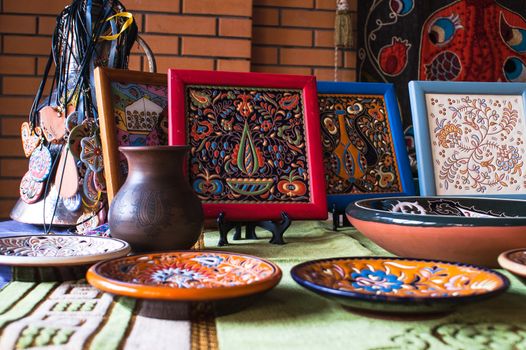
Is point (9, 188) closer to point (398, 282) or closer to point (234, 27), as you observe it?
point (234, 27)

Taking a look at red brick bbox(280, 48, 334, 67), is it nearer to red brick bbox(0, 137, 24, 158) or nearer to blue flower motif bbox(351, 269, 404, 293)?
red brick bbox(0, 137, 24, 158)

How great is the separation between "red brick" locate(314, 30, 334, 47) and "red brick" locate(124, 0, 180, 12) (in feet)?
1.77

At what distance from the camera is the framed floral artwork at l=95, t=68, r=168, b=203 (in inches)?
37.0

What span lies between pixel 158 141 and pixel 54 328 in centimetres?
59

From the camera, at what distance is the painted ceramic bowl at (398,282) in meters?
0.47

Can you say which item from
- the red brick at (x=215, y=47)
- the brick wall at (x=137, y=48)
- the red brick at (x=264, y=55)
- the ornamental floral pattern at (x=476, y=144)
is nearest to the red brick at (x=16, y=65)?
the brick wall at (x=137, y=48)

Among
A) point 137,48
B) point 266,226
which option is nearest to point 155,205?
point 266,226

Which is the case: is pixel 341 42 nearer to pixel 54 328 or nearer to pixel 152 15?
pixel 152 15

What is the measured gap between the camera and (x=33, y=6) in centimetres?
186

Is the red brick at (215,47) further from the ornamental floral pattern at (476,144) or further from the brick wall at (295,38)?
the ornamental floral pattern at (476,144)

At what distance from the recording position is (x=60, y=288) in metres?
0.62

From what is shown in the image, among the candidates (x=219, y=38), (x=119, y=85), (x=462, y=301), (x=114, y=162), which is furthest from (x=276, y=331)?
(x=219, y=38)

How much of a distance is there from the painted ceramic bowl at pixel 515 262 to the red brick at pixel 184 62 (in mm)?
1471

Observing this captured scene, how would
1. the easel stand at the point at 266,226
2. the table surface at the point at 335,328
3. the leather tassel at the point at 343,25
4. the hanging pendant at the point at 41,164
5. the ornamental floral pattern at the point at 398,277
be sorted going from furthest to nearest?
the leather tassel at the point at 343,25 < the hanging pendant at the point at 41,164 < the easel stand at the point at 266,226 < the ornamental floral pattern at the point at 398,277 < the table surface at the point at 335,328
